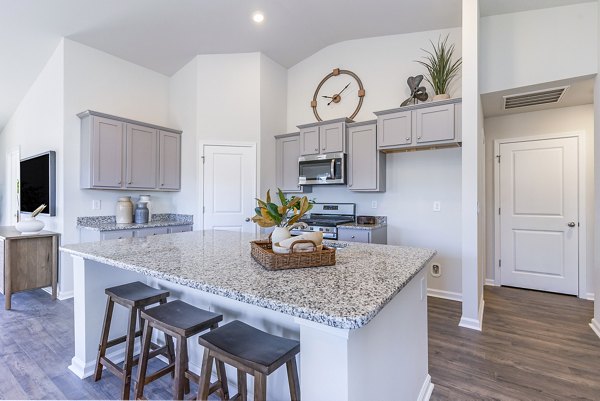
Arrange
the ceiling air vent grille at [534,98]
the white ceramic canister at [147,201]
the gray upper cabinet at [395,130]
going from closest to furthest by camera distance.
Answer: the ceiling air vent grille at [534,98] < the gray upper cabinet at [395,130] < the white ceramic canister at [147,201]

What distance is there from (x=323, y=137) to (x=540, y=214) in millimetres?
2872

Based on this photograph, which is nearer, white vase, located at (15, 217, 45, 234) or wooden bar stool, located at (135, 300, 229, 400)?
wooden bar stool, located at (135, 300, 229, 400)

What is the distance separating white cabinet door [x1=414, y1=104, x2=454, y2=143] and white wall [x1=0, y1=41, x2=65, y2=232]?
13.3 ft

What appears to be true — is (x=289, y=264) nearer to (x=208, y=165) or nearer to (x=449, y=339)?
(x=449, y=339)

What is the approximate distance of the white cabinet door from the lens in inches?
121

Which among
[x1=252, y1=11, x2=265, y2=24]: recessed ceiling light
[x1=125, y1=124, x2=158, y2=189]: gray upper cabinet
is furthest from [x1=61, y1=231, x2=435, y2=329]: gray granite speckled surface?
[x1=252, y1=11, x2=265, y2=24]: recessed ceiling light

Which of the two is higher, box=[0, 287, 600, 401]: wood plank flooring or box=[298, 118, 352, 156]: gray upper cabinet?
box=[298, 118, 352, 156]: gray upper cabinet

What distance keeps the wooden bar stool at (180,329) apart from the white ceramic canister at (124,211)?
104 inches

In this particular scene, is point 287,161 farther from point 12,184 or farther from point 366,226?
point 12,184

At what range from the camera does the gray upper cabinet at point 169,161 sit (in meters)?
4.16

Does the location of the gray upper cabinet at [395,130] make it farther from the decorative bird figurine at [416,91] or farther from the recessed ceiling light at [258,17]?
the recessed ceiling light at [258,17]

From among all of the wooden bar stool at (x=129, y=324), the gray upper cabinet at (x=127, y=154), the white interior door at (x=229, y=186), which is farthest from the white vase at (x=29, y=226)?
the wooden bar stool at (x=129, y=324)

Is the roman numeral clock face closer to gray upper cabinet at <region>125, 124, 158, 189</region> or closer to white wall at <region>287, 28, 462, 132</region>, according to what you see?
white wall at <region>287, 28, 462, 132</region>

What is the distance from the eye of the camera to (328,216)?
4223 millimetres
